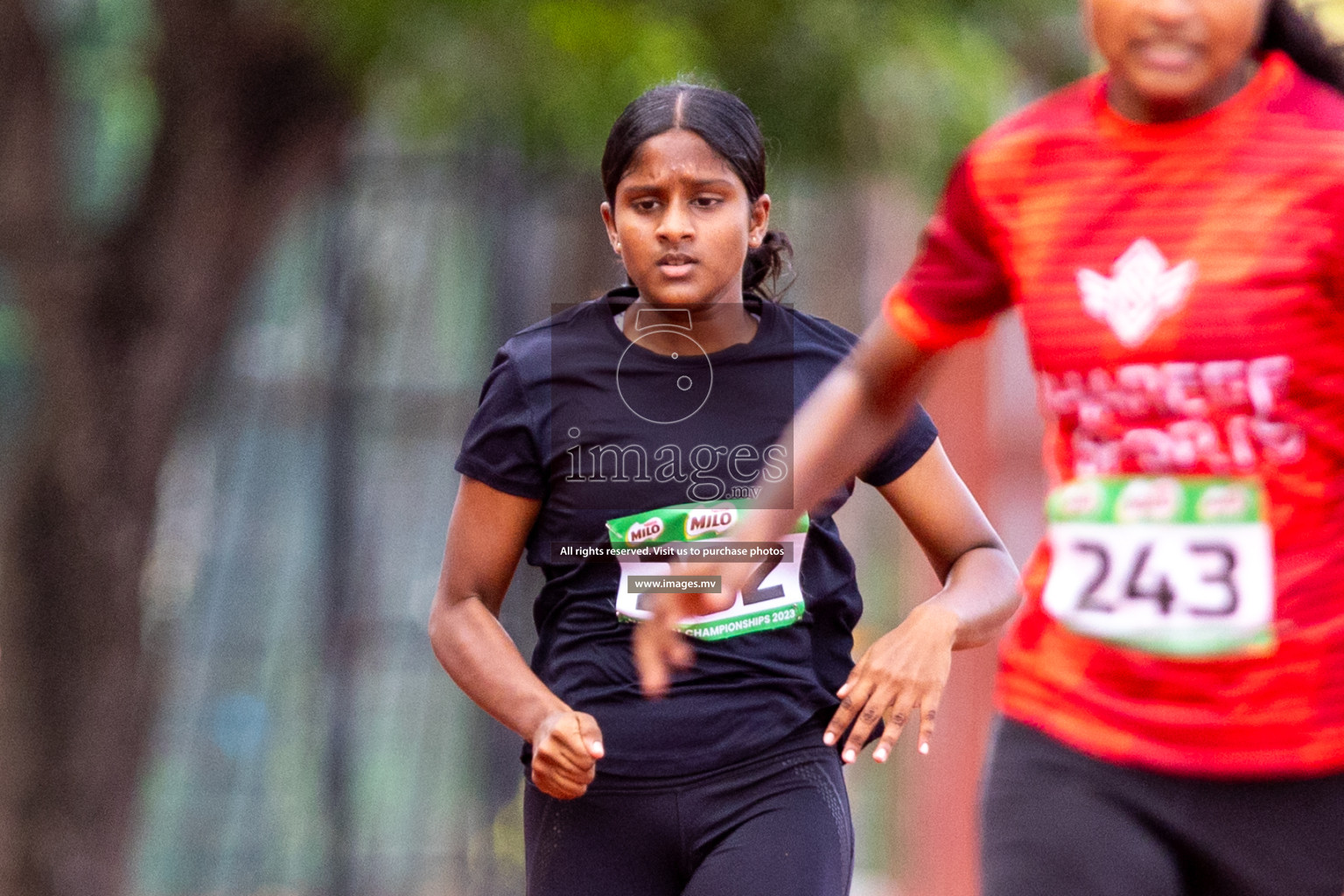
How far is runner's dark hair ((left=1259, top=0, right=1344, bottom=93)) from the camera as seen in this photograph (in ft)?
7.29

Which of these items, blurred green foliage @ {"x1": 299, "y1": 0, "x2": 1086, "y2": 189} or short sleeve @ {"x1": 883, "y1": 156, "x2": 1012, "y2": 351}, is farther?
blurred green foliage @ {"x1": 299, "y1": 0, "x2": 1086, "y2": 189}

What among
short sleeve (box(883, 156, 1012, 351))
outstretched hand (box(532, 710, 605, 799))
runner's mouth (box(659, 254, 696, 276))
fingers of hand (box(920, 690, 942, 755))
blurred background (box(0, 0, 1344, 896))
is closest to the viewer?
short sleeve (box(883, 156, 1012, 351))

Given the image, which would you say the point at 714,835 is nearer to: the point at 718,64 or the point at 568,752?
the point at 568,752

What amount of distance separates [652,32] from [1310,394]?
2.78 metres

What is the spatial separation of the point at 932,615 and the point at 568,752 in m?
0.62

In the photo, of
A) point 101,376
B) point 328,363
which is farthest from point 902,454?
point 328,363

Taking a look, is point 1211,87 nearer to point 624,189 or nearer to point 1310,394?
point 1310,394

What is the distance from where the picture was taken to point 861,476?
313cm

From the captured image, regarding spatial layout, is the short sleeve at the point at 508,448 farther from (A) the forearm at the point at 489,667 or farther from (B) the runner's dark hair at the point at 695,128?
(B) the runner's dark hair at the point at 695,128

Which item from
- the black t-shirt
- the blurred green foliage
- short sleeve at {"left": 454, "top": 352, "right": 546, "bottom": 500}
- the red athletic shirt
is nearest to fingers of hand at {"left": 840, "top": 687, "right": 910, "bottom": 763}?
the black t-shirt

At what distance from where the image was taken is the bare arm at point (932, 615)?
280 cm

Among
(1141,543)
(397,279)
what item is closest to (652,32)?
(1141,543)

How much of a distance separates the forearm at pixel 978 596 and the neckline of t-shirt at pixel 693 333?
0.50 m

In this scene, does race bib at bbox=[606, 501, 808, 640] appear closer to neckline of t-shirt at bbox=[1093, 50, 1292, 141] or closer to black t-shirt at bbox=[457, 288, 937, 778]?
black t-shirt at bbox=[457, 288, 937, 778]
